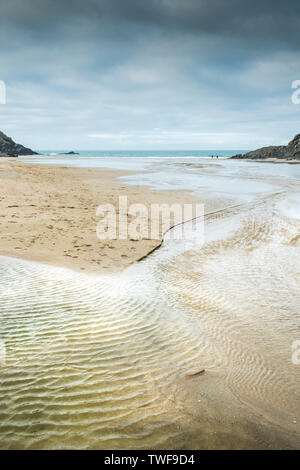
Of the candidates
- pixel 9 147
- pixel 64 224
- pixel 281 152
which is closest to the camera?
pixel 64 224

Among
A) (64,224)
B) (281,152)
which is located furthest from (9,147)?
(64,224)

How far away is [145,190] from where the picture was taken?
68.7 feet

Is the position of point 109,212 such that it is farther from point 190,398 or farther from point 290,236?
point 190,398

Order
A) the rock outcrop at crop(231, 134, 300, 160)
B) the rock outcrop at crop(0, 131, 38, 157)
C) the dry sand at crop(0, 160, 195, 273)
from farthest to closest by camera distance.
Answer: the rock outcrop at crop(0, 131, 38, 157) → the rock outcrop at crop(231, 134, 300, 160) → the dry sand at crop(0, 160, 195, 273)

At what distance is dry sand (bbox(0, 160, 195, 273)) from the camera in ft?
27.7

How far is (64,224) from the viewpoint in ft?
38.9

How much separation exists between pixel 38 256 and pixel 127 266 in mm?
2549

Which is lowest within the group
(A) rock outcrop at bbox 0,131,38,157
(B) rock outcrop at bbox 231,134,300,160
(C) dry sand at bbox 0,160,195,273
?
(C) dry sand at bbox 0,160,195,273

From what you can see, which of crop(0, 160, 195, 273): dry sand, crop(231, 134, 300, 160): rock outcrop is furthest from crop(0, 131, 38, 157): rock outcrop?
crop(0, 160, 195, 273): dry sand

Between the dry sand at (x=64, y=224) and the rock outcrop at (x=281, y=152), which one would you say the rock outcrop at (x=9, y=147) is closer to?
the rock outcrop at (x=281, y=152)

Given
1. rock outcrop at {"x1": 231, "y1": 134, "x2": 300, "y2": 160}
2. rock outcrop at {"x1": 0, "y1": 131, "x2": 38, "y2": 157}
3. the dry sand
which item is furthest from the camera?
rock outcrop at {"x1": 0, "y1": 131, "x2": 38, "y2": 157}

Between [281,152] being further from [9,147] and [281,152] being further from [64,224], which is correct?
[9,147]

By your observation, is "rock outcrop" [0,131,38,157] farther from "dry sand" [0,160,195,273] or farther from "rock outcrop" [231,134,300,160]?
"dry sand" [0,160,195,273]
